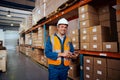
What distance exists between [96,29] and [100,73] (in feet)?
3.39

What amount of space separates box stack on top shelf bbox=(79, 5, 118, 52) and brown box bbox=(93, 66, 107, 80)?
457 mm

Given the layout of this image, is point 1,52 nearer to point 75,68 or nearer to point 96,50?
point 75,68

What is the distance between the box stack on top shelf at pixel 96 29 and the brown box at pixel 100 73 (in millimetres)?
457

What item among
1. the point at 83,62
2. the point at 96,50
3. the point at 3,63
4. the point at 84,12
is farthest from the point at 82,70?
the point at 3,63

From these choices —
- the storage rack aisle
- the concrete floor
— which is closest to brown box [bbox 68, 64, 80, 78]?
the storage rack aisle

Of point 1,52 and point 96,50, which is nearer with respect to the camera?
point 96,50

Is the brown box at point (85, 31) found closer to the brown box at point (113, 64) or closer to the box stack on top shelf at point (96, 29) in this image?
the box stack on top shelf at point (96, 29)

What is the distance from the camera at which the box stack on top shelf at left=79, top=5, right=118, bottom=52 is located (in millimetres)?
2688

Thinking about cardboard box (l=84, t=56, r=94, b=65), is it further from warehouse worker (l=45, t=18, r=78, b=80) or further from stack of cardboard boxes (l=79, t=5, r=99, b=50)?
warehouse worker (l=45, t=18, r=78, b=80)

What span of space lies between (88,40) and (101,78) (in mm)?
953

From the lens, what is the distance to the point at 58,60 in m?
2.26

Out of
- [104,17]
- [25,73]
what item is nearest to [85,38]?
[104,17]

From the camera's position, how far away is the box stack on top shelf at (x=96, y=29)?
8.82ft

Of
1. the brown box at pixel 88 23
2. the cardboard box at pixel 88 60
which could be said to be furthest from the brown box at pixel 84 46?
the brown box at pixel 88 23
